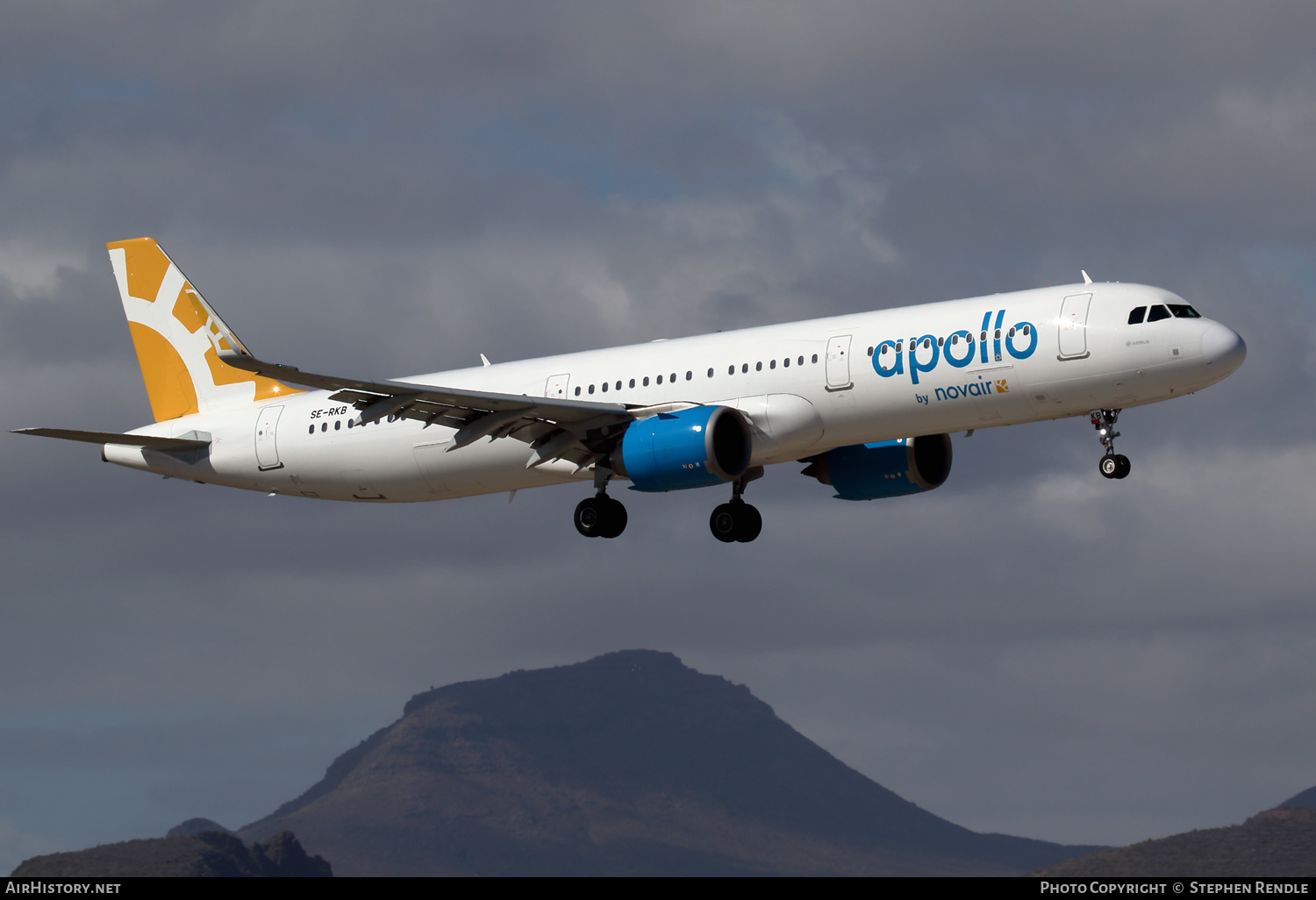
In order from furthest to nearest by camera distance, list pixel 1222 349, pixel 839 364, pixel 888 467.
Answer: pixel 888 467 < pixel 839 364 < pixel 1222 349

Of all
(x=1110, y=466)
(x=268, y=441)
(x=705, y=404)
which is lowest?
(x=1110, y=466)

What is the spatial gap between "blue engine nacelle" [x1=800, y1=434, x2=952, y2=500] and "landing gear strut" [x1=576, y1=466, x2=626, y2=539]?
6.55 meters

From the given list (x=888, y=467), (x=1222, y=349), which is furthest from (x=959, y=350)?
(x=888, y=467)

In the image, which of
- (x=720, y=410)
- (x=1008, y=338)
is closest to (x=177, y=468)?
(x=720, y=410)

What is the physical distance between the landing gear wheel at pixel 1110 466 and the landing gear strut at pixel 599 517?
14.5 m

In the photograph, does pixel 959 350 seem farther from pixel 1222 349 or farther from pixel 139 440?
pixel 139 440

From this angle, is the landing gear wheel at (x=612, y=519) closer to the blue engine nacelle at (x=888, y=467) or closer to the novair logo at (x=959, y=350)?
the blue engine nacelle at (x=888, y=467)

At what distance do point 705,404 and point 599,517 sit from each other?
17.8 ft

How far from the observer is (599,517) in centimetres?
5212

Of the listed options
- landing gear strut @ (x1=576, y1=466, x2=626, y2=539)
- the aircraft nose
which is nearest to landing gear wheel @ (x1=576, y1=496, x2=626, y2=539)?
landing gear strut @ (x1=576, y1=466, x2=626, y2=539)

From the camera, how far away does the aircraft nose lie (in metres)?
43.8
